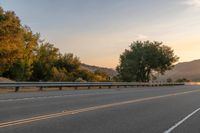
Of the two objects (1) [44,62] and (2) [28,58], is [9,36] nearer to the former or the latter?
(2) [28,58]

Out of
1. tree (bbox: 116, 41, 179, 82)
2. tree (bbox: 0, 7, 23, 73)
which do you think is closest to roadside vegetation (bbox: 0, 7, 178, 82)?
tree (bbox: 116, 41, 179, 82)

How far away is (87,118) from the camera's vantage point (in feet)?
51.6

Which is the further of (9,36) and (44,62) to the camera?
(44,62)

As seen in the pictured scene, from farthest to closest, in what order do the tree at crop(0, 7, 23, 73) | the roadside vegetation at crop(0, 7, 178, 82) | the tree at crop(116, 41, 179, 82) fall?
1. the tree at crop(116, 41, 179, 82)
2. the roadside vegetation at crop(0, 7, 178, 82)
3. the tree at crop(0, 7, 23, 73)

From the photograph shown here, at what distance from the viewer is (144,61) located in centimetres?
10575

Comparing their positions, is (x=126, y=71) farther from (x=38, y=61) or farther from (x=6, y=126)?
(x=6, y=126)

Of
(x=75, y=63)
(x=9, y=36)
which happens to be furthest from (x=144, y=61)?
(x=9, y=36)

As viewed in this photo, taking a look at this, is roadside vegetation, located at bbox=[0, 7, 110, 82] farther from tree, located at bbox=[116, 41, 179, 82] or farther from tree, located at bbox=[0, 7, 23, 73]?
tree, located at bbox=[116, 41, 179, 82]

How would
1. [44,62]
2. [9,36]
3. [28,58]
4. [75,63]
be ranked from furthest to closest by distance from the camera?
[75,63] < [44,62] < [28,58] < [9,36]

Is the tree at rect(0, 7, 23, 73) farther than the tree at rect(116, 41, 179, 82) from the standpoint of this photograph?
No

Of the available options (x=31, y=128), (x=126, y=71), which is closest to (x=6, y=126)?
(x=31, y=128)

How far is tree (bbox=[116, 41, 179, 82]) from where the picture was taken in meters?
103

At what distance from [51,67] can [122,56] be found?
60.5 feet

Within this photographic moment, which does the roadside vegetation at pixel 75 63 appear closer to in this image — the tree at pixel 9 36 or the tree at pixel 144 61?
the tree at pixel 144 61
